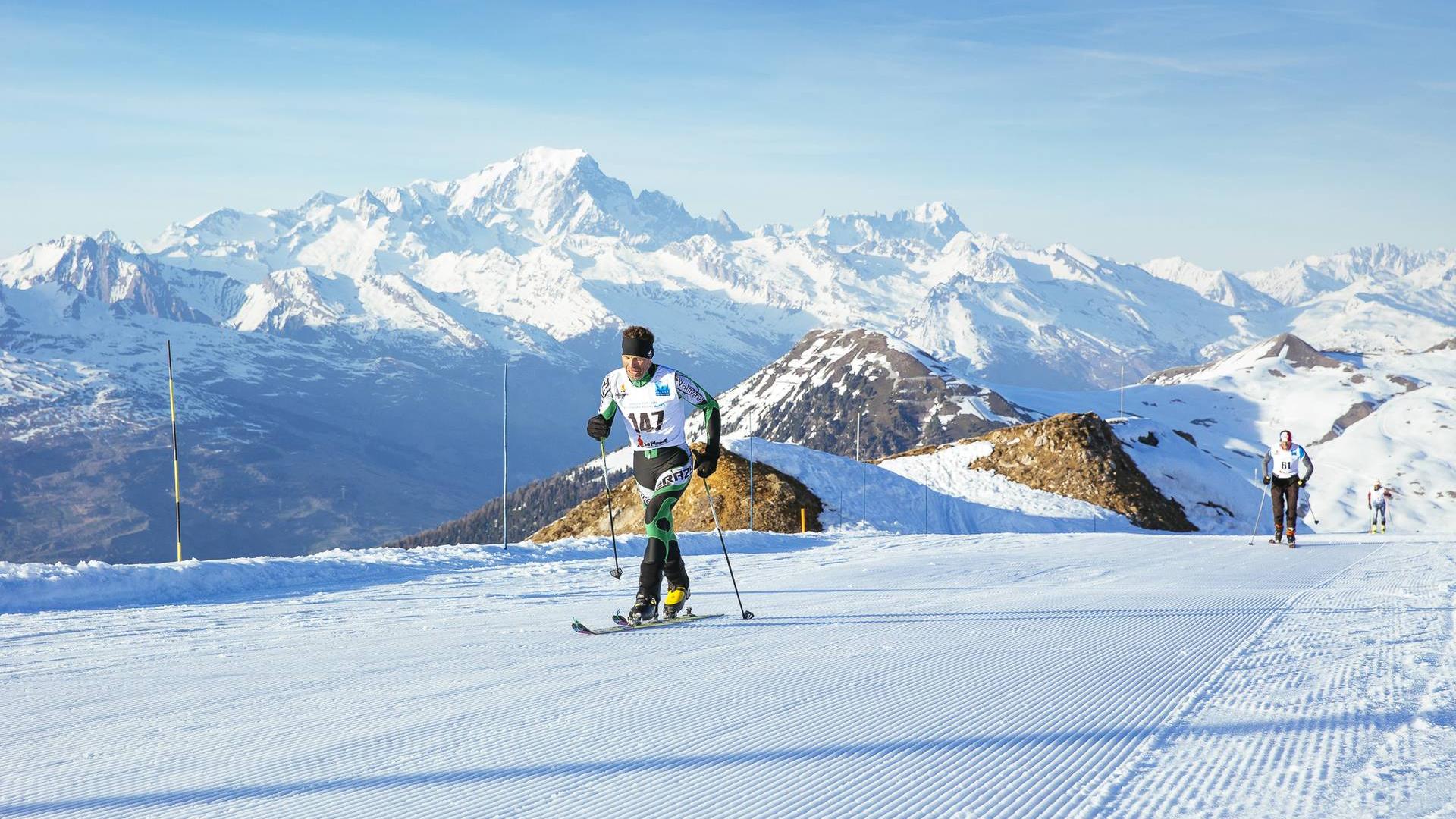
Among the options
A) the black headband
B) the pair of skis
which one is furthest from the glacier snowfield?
the black headband

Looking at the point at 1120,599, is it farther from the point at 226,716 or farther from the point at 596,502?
the point at 596,502

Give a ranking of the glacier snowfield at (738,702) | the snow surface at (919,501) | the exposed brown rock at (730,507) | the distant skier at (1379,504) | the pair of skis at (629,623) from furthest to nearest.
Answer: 1. the snow surface at (919,501)
2. the exposed brown rock at (730,507)
3. the distant skier at (1379,504)
4. the pair of skis at (629,623)
5. the glacier snowfield at (738,702)

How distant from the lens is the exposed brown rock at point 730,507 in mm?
44000

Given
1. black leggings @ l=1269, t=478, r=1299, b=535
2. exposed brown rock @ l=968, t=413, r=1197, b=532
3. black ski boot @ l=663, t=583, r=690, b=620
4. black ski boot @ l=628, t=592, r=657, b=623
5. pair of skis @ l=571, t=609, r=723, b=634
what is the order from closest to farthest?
pair of skis @ l=571, t=609, r=723, b=634
black ski boot @ l=628, t=592, r=657, b=623
black ski boot @ l=663, t=583, r=690, b=620
black leggings @ l=1269, t=478, r=1299, b=535
exposed brown rock @ l=968, t=413, r=1197, b=532

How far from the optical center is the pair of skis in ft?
33.8

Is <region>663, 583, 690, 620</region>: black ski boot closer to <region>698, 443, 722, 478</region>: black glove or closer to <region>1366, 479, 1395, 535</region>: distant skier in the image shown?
<region>698, 443, 722, 478</region>: black glove

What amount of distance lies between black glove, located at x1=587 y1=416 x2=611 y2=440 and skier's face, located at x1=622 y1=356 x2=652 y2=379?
0.56m

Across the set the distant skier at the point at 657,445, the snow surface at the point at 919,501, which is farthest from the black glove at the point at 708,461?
the snow surface at the point at 919,501

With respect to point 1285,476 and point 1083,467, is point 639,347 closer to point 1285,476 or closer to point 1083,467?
point 1285,476

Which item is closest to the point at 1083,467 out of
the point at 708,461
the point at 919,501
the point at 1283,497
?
the point at 919,501

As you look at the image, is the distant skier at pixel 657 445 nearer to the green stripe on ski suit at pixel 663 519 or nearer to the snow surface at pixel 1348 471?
the green stripe on ski suit at pixel 663 519

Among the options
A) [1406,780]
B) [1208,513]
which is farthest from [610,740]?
[1208,513]

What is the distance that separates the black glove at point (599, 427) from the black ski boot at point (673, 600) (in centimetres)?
162

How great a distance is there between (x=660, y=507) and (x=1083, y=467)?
48.3m
